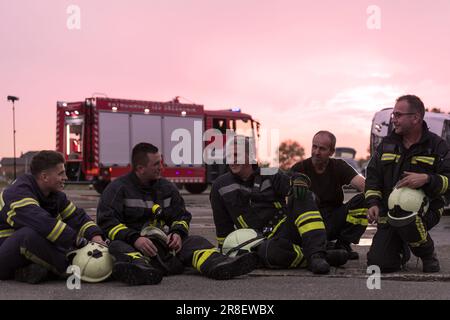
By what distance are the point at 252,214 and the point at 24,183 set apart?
178 cm

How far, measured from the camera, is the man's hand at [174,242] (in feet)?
15.6

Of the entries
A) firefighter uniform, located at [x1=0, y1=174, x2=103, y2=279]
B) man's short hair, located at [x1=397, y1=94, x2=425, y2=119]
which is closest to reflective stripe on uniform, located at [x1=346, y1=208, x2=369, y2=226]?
man's short hair, located at [x1=397, y1=94, x2=425, y2=119]

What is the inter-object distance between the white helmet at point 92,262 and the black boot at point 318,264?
144cm

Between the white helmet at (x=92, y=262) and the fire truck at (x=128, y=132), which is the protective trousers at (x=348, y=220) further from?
the fire truck at (x=128, y=132)

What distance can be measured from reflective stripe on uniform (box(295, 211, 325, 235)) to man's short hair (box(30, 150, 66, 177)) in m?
1.80

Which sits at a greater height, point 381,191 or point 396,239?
point 381,191

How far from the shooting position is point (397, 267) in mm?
4961

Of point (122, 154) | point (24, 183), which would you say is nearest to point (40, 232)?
point (24, 183)

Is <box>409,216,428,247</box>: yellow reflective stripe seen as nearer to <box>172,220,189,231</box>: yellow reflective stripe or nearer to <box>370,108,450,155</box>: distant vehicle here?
<box>172,220,189,231</box>: yellow reflective stripe

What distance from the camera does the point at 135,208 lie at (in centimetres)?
487

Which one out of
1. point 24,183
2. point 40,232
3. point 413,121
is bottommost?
point 40,232

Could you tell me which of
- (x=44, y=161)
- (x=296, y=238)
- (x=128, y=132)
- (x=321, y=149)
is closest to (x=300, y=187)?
(x=296, y=238)
